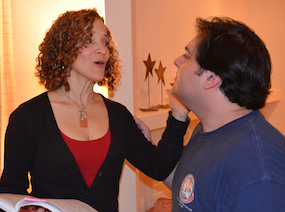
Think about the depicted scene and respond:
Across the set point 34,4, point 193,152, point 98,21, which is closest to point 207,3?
point 34,4

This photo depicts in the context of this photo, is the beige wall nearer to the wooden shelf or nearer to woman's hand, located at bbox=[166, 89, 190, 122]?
the wooden shelf

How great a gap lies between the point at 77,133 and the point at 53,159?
0.16 m

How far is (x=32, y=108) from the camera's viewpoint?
1168 mm

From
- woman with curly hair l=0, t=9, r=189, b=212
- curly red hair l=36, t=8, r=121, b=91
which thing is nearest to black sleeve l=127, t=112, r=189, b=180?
woman with curly hair l=0, t=9, r=189, b=212

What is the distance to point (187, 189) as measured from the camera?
991 mm

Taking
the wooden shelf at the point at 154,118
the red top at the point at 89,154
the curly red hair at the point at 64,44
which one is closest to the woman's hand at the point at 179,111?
the red top at the point at 89,154

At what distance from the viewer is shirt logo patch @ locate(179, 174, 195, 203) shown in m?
0.97

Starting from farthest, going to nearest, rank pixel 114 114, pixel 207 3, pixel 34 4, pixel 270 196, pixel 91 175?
pixel 207 3
pixel 34 4
pixel 114 114
pixel 91 175
pixel 270 196

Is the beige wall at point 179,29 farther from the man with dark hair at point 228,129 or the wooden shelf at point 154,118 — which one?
the man with dark hair at point 228,129

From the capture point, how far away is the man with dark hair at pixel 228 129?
765mm

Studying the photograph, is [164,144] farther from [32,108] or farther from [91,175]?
[32,108]

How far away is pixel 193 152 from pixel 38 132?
0.68 m

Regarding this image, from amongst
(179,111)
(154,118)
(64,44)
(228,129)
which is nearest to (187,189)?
(228,129)

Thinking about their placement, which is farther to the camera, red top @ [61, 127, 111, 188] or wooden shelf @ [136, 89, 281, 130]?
wooden shelf @ [136, 89, 281, 130]
